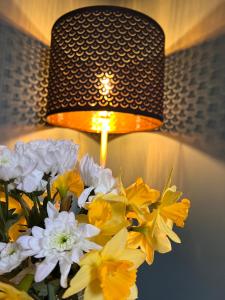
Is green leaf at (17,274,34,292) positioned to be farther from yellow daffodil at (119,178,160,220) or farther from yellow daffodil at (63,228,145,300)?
yellow daffodil at (119,178,160,220)

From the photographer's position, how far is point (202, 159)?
1138 millimetres

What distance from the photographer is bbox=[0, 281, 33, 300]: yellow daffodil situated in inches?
18.6

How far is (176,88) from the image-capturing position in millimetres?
1237

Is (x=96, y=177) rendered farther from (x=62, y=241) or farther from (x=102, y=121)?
(x=102, y=121)

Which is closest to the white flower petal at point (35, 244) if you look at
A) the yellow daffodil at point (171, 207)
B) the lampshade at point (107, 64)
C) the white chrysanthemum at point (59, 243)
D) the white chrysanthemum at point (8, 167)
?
the white chrysanthemum at point (59, 243)

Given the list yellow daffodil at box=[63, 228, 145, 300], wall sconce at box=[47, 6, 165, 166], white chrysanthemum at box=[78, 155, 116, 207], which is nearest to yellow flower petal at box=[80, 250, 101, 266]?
yellow daffodil at box=[63, 228, 145, 300]

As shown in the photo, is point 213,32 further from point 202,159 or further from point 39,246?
point 39,246

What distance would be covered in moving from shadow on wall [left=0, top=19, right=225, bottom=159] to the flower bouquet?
1.92 feet

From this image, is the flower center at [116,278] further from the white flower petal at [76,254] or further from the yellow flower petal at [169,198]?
the yellow flower petal at [169,198]

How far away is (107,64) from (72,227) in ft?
1.91

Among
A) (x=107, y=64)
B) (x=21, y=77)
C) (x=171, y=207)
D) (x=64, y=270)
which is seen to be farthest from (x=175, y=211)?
(x=21, y=77)

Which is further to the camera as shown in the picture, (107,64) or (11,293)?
(107,64)

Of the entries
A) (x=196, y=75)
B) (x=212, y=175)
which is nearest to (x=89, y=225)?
(x=212, y=175)

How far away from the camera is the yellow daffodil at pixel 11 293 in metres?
0.47
